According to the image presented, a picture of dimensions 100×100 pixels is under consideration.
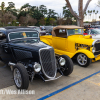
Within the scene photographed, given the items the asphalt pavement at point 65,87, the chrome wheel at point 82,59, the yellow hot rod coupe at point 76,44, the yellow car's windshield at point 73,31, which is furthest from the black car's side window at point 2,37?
the chrome wheel at point 82,59

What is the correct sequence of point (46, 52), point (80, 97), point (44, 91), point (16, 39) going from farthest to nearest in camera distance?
point (16, 39) → point (46, 52) → point (44, 91) → point (80, 97)

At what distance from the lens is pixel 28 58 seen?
408 cm

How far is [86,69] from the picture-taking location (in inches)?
215

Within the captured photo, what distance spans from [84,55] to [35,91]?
3002 mm

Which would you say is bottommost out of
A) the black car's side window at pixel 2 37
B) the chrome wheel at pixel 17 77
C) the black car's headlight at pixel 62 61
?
the chrome wheel at pixel 17 77

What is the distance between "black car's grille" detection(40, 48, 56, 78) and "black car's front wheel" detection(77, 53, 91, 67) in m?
2.14

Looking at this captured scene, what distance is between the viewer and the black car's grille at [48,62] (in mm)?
3828

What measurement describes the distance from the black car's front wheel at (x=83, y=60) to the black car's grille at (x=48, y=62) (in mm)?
2142

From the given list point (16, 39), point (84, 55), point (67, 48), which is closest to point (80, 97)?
point (84, 55)

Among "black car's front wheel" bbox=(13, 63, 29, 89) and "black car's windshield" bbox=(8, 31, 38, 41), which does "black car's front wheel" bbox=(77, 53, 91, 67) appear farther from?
"black car's front wheel" bbox=(13, 63, 29, 89)

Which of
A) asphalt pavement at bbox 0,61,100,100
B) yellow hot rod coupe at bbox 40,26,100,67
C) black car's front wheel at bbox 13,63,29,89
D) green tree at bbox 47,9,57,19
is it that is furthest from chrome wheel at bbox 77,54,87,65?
green tree at bbox 47,9,57,19

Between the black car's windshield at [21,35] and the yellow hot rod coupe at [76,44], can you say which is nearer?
the black car's windshield at [21,35]

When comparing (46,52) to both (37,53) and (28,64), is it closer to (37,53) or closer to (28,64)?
(37,53)

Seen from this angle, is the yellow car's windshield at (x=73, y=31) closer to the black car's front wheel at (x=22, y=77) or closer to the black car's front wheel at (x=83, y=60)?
the black car's front wheel at (x=83, y=60)
